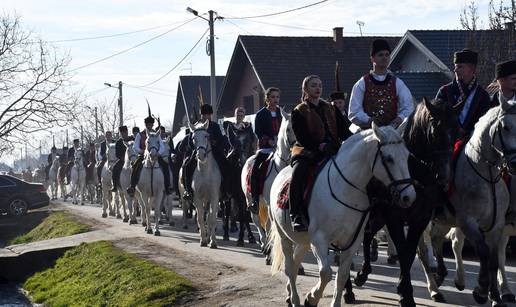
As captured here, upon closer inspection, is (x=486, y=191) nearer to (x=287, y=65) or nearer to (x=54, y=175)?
(x=287, y=65)

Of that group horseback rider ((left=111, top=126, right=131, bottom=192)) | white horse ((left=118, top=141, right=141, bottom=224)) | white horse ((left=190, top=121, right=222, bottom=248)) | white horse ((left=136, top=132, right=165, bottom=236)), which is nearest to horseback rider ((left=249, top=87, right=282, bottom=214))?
white horse ((left=190, top=121, right=222, bottom=248))

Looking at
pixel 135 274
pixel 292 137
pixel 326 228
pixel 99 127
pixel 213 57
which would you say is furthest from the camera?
pixel 99 127

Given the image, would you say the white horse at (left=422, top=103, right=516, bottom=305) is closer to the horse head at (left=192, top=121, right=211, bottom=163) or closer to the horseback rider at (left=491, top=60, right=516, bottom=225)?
the horseback rider at (left=491, top=60, right=516, bottom=225)

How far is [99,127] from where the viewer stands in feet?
261

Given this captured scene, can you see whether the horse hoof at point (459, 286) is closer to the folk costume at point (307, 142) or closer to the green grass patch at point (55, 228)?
the folk costume at point (307, 142)

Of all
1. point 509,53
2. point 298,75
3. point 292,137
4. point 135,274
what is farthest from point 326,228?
point 298,75

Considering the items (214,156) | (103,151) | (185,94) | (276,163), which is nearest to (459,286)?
(276,163)

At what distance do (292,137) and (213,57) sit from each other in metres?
22.6

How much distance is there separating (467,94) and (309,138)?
2.24 meters

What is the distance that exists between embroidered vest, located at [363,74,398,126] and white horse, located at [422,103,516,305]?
111cm

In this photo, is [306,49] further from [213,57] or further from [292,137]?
[292,137]

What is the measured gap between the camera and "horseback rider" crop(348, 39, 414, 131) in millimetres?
10891

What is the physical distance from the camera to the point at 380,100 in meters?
10.9

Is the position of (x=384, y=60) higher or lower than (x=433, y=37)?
lower
